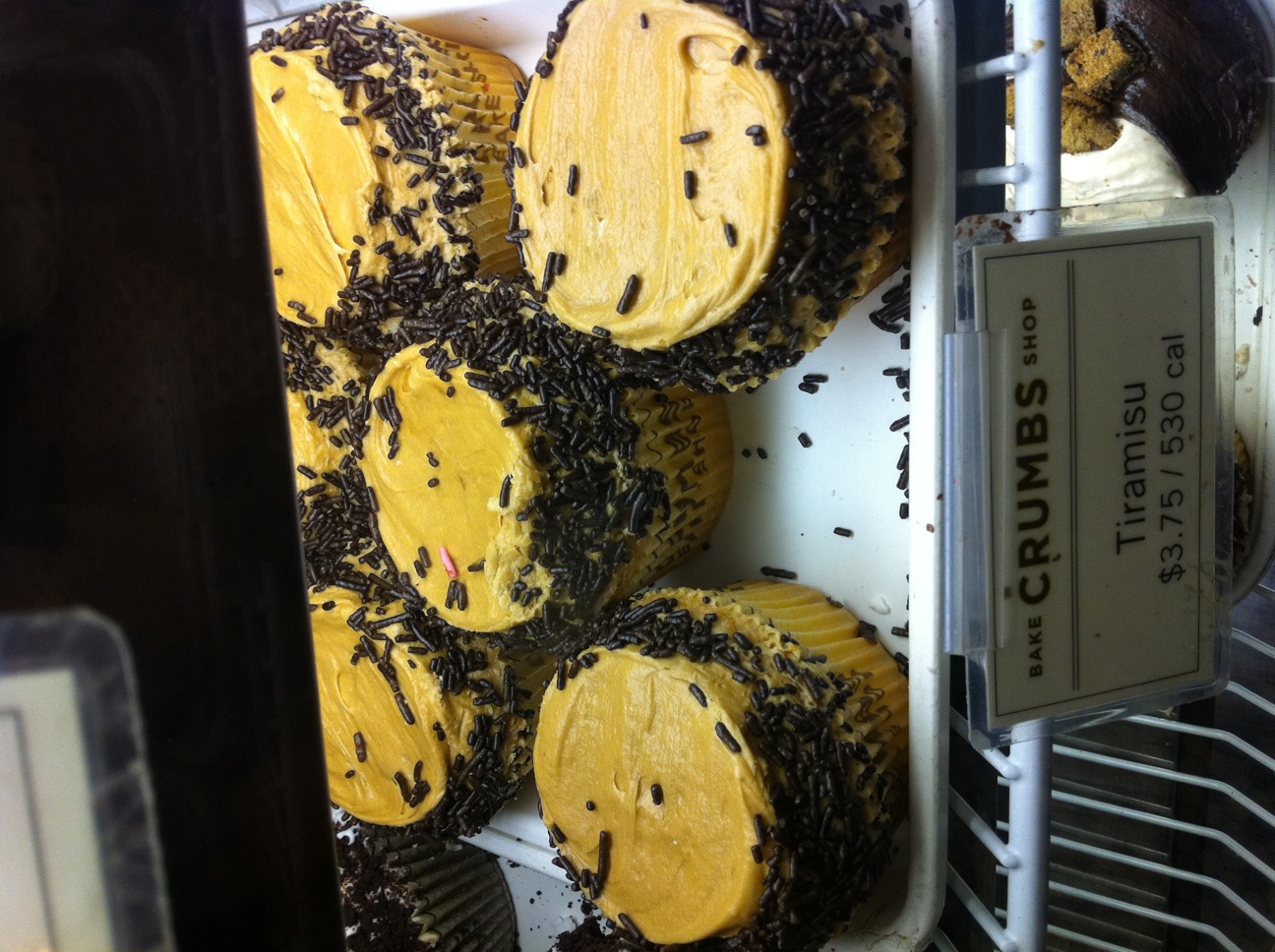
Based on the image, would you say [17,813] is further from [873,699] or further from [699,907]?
[873,699]

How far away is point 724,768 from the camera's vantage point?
1.21 metres

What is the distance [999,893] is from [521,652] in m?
0.88

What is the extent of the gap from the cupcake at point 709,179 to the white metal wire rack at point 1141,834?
7.0 inches

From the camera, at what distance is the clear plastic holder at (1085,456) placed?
0.92m

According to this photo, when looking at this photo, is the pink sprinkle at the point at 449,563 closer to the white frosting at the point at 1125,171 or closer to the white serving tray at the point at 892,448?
the white serving tray at the point at 892,448

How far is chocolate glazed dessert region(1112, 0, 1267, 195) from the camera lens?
143 centimetres

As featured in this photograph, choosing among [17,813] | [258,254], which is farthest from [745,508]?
[17,813]

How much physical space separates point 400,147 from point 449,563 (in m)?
0.68

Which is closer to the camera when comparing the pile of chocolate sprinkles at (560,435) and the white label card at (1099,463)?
the white label card at (1099,463)

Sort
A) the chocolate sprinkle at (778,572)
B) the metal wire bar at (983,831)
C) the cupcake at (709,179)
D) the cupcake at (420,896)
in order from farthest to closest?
1. the cupcake at (420,896)
2. the chocolate sprinkle at (778,572)
3. the metal wire bar at (983,831)
4. the cupcake at (709,179)

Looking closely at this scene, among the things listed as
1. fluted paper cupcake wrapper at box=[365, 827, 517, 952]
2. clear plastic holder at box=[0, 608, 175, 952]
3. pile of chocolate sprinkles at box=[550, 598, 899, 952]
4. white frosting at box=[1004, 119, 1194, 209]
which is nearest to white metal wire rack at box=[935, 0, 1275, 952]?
pile of chocolate sprinkles at box=[550, 598, 899, 952]

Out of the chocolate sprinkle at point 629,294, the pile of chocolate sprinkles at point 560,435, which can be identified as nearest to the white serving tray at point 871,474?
the pile of chocolate sprinkles at point 560,435

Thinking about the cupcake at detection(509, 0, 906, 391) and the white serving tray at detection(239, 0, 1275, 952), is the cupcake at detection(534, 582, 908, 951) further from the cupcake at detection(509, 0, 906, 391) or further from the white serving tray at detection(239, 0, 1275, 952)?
the cupcake at detection(509, 0, 906, 391)

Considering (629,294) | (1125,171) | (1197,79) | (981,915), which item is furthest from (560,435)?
(1197,79)
